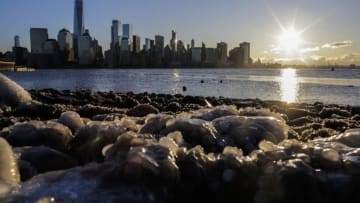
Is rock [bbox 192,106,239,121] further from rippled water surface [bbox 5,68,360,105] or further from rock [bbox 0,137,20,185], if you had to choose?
rippled water surface [bbox 5,68,360,105]

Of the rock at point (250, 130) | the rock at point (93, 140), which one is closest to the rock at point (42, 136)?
the rock at point (93, 140)

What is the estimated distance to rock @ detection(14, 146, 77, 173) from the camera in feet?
13.1

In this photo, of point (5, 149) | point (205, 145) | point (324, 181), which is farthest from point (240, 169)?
point (5, 149)

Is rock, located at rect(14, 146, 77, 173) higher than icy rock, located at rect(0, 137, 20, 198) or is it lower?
lower

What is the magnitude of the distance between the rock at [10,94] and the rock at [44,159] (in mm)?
8385

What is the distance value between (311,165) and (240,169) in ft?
1.95

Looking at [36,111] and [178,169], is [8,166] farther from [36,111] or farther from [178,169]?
[36,111]

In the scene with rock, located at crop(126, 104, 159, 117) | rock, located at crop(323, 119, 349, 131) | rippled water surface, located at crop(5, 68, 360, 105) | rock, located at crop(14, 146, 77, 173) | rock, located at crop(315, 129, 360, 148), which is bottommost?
rippled water surface, located at crop(5, 68, 360, 105)

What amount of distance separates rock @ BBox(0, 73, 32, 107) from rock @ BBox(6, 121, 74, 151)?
7437mm

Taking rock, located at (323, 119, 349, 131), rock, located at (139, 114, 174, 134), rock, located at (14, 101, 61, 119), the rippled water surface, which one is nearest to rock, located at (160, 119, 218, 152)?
rock, located at (139, 114, 174, 134)

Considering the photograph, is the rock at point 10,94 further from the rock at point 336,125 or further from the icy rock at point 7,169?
the icy rock at point 7,169

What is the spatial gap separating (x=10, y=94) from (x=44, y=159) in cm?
897

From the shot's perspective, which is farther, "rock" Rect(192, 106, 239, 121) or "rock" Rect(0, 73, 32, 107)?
"rock" Rect(0, 73, 32, 107)

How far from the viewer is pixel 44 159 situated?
4098mm
